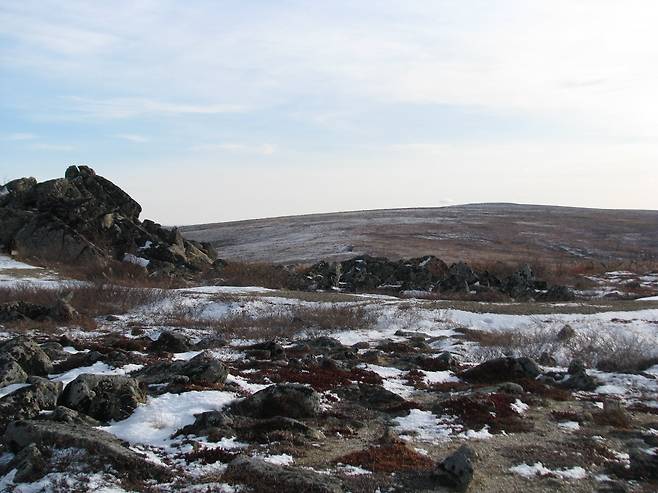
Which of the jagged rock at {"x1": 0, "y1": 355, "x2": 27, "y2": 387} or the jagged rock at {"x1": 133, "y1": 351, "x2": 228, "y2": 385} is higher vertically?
the jagged rock at {"x1": 0, "y1": 355, "x2": 27, "y2": 387}

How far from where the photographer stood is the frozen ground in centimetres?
1122

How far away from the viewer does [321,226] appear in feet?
326

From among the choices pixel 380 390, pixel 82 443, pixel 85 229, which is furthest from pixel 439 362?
pixel 85 229

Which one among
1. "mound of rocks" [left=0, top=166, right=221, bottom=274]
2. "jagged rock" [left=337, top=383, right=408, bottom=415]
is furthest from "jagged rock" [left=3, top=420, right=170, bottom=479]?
"mound of rocks" [left=0, top=166, right=221, bottom=274]

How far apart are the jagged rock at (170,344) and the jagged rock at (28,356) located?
16.2 ft

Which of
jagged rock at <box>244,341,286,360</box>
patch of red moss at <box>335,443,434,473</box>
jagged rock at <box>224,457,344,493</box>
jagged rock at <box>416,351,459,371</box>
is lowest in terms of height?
jagged rock at <box>416,351,459,371</box>

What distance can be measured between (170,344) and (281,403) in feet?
27.6

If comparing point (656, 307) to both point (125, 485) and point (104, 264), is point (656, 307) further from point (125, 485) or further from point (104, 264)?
point (104, 264)

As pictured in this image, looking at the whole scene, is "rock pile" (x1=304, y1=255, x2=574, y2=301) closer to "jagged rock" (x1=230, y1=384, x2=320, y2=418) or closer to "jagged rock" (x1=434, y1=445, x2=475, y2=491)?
"jagged rock" (x1=230, y1=384, x2=320, y2=418)

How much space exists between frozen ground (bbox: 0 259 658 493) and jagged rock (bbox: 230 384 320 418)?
0.32m

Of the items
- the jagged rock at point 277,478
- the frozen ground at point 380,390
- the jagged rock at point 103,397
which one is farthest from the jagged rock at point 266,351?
the jagged rock at point 277,478

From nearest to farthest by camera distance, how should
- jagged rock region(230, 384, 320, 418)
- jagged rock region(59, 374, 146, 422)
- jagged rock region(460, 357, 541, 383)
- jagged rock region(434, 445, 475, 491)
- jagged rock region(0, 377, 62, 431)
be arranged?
jagged rock region(434, 445, 475, 491), jagged rock region(0, 377, 62, 431), jagged rock region(59, 374, 146, 422), jagged rock region(230, 384, 320, 418), jagged rock region(460, 357, 541, 383)

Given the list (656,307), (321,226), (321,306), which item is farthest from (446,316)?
(321,226)

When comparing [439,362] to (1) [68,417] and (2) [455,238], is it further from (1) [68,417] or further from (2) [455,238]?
(2) [455,238]
